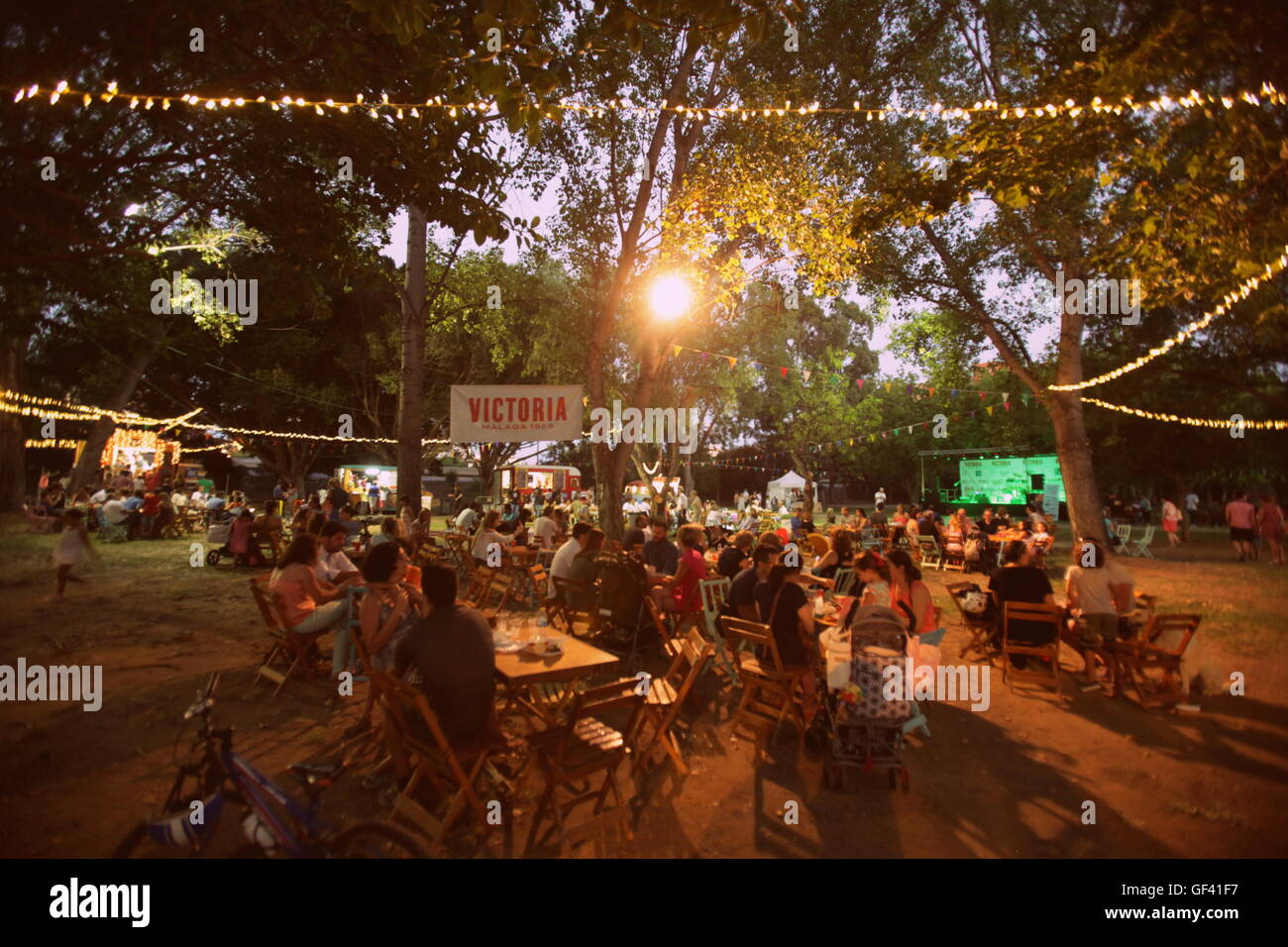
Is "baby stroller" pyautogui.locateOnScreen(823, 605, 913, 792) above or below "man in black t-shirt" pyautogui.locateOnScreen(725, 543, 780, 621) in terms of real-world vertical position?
below

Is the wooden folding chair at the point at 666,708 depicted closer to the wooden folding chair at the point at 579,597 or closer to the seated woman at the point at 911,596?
the seated woman at the point at 911,596

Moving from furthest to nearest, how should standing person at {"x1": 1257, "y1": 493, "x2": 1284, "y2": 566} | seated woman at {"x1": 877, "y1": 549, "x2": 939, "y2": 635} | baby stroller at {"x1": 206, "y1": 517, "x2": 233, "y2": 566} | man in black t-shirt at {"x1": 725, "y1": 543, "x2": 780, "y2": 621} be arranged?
1. standing person at {"x1": 1257, "y1": 493, "x2": 1284, "y2": 566}
2. baby stroller at {"x1": 206, "y1": 517, "x2": 233, "y2": 566}
3. man in black t-shirt at {"x1": 725, "y1": 543, "x2": 780, "y2": 621}
4. seated woman at {"x1": 877, "y1": 549, "x2": 939, "y2": 635}

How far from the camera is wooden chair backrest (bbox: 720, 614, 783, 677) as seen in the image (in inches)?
177

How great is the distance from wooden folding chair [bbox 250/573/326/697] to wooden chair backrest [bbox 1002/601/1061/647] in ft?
19.7

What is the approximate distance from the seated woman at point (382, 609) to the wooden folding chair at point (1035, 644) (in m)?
5.00

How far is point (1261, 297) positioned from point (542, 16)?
22.9 feet

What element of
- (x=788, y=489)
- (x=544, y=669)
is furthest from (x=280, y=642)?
(x=788, y=489)

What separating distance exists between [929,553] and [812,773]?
1152 centimetres

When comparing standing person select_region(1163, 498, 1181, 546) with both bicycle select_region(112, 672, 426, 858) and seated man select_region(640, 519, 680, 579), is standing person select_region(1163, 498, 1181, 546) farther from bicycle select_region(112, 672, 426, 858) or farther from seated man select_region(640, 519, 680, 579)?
bicycle select_region(112, 672, 426, 858)

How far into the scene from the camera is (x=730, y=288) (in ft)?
36.6

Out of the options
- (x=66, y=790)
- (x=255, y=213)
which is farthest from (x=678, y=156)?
(x=66, y=790)

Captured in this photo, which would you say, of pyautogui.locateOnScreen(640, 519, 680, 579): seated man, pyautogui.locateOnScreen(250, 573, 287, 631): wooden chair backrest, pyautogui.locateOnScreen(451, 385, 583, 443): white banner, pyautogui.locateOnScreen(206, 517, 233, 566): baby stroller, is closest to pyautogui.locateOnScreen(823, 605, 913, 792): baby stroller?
pyautogui.locateOnScreen(640, 519, 680, 579): seated man

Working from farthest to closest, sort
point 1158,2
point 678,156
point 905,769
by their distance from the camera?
point 678,156
point 1158,2
point 905,769
